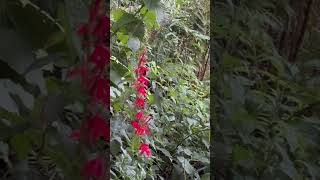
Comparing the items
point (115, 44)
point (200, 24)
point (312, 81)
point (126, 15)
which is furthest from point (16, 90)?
point (200, 24)

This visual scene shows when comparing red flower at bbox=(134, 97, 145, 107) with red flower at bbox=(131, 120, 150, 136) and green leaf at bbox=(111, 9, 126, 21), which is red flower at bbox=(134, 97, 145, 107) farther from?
green leaf at bbox=(111, 9, 126, 21)

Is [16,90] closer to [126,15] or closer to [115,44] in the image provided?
[126,15]

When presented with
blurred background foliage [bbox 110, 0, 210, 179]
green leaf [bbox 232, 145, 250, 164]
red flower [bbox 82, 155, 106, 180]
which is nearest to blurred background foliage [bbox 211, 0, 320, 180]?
green leaf [bbox 232, 145, 250, 164]

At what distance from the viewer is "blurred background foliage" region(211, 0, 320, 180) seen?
843mm

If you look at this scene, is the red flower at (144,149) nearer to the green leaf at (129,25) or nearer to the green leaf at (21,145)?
the green leaf at (129,25)

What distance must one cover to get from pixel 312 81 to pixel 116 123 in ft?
1.30

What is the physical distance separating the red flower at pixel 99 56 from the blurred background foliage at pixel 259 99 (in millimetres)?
402

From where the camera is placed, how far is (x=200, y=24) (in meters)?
1.37

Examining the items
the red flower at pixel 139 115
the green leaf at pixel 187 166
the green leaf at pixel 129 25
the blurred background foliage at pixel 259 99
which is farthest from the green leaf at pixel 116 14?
the green leaf at pixel 187 166

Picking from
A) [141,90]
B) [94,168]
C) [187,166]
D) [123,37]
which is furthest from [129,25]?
[187,166]

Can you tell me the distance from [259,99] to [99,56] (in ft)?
1.54

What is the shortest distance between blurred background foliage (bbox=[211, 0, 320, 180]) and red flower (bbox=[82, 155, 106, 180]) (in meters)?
0.37

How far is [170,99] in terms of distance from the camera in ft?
4.23

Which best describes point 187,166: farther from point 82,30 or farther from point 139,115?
point 82,30
